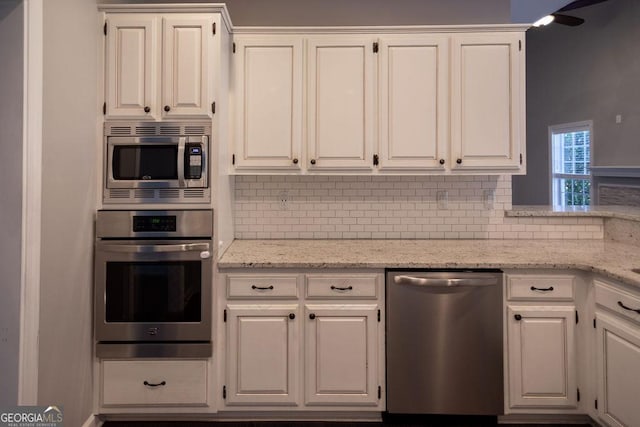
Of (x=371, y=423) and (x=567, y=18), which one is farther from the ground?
(x=567, y=18)

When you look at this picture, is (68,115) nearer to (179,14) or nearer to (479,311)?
(179,14)

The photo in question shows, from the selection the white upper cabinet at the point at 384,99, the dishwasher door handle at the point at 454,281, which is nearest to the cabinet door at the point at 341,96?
the white upper cabinet at the point at 384,99

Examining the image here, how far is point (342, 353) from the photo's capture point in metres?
2.33

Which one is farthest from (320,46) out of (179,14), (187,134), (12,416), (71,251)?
(12,416)

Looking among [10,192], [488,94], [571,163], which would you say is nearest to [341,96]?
[488,94]

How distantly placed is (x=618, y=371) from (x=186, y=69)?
269 centimetres

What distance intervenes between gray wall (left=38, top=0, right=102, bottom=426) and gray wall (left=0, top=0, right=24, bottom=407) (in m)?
0.13

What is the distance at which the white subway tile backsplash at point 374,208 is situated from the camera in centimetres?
303

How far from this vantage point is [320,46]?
8.81 ft

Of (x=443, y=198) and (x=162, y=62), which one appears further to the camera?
(x=443, y=198)

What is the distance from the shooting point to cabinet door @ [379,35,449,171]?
2674 mm

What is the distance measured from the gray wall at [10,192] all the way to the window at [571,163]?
307 inches

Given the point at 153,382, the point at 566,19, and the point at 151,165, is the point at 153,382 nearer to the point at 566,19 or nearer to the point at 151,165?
the point at 151,165

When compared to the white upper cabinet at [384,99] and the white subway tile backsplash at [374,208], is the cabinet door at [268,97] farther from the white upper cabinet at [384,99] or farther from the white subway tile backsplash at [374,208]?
the white subway tile backsplash at [374,208]
